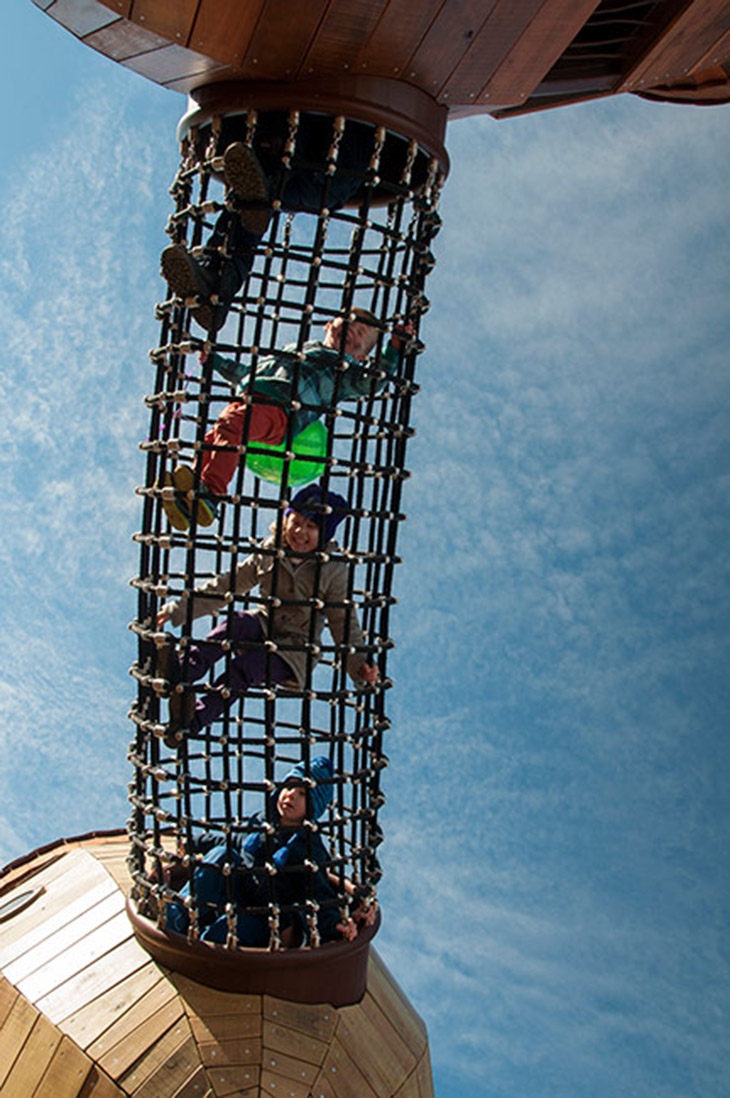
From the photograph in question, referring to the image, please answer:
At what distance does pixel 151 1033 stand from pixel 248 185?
8.04 ft

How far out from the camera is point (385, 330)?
12.7 feet

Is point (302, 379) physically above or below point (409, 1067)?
above

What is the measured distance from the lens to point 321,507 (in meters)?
3.71

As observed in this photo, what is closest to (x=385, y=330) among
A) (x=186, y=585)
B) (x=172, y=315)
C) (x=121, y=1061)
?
(x=172, y=315)

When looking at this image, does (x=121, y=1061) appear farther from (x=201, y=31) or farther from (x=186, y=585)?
(x=201, y=31)

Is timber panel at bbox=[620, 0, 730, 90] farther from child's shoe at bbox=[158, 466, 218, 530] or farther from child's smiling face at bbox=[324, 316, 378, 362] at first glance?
child's shoe at bbox=[158, 466, 218, 530]

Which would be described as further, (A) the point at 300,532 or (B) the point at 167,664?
(A) the point at 300,532

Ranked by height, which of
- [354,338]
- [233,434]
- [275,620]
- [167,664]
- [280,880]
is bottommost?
[280,880]

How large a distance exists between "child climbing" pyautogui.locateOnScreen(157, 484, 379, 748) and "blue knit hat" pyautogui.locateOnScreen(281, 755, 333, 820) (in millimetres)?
293

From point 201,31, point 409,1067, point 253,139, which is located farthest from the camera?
point 409,1067

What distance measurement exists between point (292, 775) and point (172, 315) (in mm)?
1497

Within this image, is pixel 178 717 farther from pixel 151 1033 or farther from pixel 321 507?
pixel 151 1033

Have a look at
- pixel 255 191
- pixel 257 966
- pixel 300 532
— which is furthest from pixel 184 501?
pixel 257 966

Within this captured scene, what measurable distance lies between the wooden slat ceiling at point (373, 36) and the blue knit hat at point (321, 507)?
1236 mm
